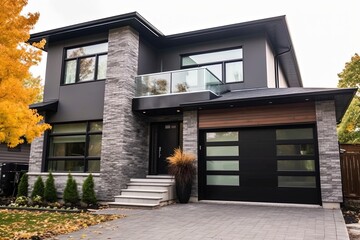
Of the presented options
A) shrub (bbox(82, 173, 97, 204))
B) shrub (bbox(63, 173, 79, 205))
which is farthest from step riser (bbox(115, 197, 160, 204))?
shrub (bbox(63, 173, 79, 205))

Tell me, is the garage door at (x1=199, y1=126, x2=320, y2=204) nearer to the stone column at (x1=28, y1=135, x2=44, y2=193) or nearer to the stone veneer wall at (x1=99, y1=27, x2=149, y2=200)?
the stone veneer wall at (x1=99, y1=27, x2=149, y2=200)

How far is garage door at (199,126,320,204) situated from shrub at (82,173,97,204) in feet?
11.9

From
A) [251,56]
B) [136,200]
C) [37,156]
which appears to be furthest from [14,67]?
[251,56]

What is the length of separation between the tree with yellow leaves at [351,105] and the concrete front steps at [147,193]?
14.1 metres

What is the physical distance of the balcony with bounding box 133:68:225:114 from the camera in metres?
10.5

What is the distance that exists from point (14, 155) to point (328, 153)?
53.5ft

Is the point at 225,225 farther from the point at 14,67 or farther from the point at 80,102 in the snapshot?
the point at 80,102

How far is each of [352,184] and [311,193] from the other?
1611 millimetres

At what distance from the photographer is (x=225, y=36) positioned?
39.1 ft

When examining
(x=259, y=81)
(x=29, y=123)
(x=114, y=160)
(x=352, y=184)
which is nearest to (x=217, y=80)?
(x=259, y=81)

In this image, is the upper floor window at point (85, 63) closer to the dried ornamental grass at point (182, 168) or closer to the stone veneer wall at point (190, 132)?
the stone veneer wall at point (190, 132)

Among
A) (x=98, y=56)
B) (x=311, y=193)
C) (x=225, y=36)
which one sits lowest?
(x=311, y=193)

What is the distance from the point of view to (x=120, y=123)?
35.1 feet

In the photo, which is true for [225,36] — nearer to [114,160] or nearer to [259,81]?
[259,81]
